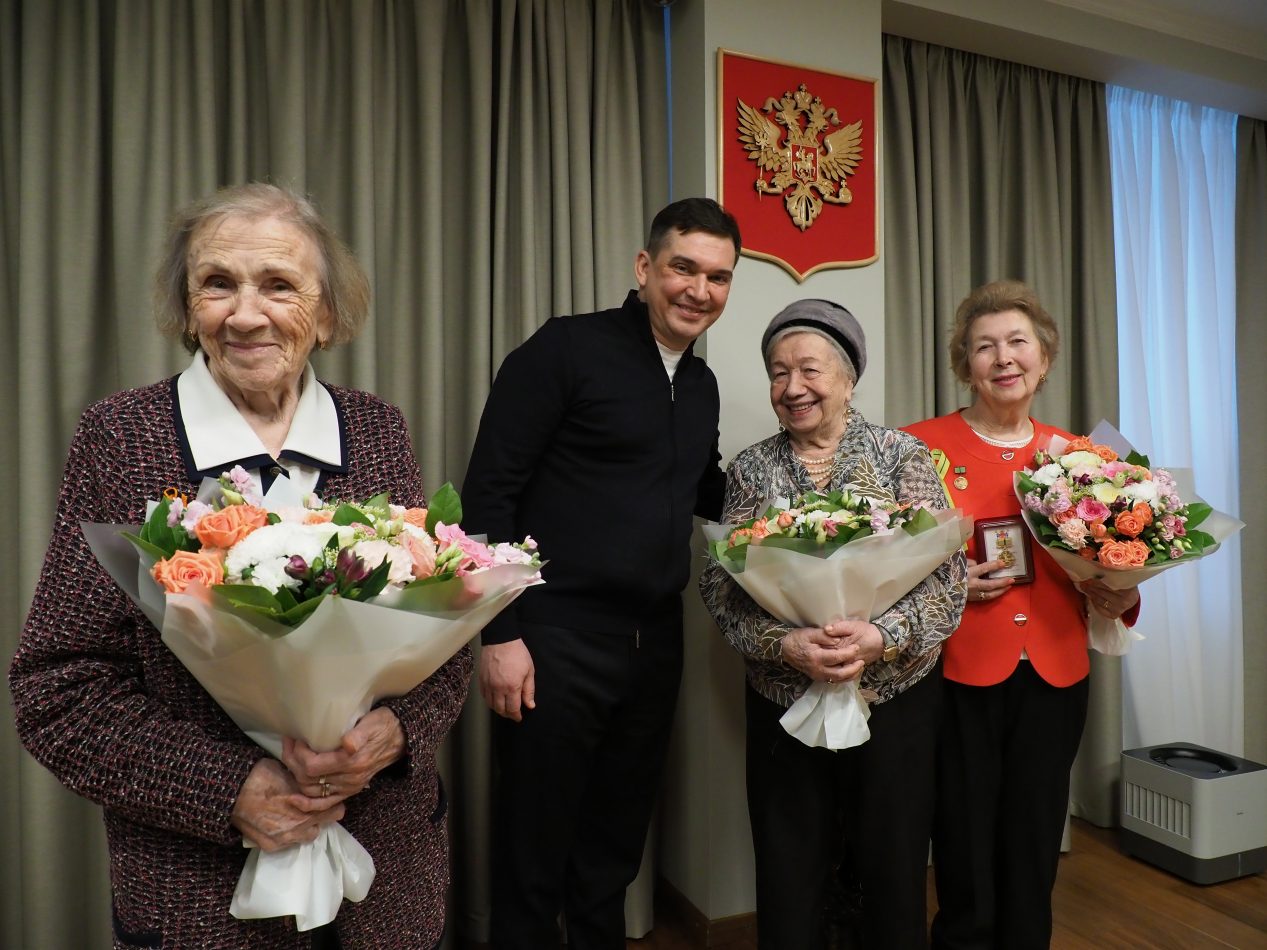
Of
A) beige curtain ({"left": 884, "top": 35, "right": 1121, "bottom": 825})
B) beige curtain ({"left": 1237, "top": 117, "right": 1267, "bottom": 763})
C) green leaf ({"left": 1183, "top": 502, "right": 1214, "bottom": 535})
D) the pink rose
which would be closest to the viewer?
the pink rose

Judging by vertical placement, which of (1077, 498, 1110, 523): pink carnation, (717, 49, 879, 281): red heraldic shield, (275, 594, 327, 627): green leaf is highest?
(717, 49, 879, 281): red heraldic shield

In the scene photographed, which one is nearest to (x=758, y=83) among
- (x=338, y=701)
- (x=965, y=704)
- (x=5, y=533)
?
(x=965, y=704)

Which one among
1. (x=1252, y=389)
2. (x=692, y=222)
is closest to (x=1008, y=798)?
(x=692, y=222)

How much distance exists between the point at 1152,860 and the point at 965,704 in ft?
5.51

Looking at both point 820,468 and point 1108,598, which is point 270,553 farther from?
point 1108,598

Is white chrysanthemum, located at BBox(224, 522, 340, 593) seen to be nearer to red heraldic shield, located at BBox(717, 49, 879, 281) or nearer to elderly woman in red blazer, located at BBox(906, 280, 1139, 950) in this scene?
elderly woman in red blazer, located at BBox(906, 280, 1139, 950)

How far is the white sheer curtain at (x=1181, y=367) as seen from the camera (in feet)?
11.8

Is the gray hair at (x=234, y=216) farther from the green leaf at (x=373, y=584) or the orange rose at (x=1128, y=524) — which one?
the orange rose at (x=1128, y=524)

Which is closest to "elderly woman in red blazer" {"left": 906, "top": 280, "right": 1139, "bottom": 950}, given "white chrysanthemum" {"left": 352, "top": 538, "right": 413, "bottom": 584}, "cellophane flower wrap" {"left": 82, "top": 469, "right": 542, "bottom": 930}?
"cellophane flower wrap" {"left": 82, "top": 469, "right": 542, "bottom": 930}

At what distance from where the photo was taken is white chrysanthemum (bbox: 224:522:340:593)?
879 millimetres

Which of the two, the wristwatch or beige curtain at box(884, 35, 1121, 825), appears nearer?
the wristwatch

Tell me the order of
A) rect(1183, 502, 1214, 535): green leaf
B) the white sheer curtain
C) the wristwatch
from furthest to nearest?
the white sheer curtain
rect(1183, 502, 1214, 535): green leaf
the wristwatch

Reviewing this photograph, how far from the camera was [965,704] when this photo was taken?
6.69 feet

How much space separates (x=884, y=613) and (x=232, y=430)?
1.29 metres
